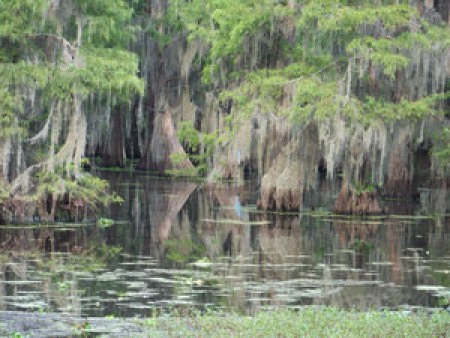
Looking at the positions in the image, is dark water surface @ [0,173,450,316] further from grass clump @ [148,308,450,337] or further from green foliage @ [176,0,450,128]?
green foliage @ [176,0,450,128]

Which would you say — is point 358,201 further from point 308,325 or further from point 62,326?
point 62,326

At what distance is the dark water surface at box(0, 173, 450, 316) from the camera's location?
1440 centimetres

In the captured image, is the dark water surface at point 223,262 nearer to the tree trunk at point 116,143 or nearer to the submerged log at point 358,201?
the submerged log at point 358,201

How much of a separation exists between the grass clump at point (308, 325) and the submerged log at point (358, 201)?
47.1 feet

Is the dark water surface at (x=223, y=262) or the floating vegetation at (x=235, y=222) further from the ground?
the floating vegetation at (x=235, y=222)

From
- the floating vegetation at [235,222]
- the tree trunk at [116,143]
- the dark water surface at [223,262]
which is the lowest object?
the dark water surface at [223,262]

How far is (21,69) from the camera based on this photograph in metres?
23.8

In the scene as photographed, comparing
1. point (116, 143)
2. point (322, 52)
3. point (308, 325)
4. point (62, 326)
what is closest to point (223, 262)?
point (62, 326)

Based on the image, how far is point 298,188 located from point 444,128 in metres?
4.23

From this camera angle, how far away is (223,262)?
18641mm

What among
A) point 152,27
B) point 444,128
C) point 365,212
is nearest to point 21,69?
point 365,212

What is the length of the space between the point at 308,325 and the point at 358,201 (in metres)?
15.6

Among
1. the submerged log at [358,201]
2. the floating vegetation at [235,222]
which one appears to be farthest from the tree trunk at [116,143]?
the floating vegetation at [235,222]

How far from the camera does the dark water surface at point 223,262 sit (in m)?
14.4
